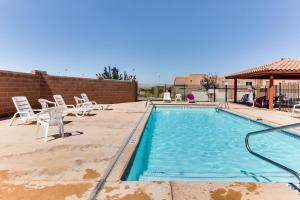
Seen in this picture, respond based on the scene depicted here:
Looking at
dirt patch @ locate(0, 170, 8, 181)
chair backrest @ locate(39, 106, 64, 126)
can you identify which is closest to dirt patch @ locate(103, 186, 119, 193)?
dirt patch @ locate(0, 170, 8, 181)

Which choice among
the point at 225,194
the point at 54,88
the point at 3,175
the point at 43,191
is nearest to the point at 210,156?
the point at 225,194

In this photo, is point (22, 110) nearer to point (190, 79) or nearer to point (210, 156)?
point (210, 156)

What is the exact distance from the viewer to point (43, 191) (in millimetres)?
3199

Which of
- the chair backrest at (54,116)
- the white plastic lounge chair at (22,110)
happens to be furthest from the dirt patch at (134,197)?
the white plastic lounge chair at (22,110)

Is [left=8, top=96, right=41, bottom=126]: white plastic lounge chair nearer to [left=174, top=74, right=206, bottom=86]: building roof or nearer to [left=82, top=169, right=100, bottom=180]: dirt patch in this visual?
[left=82, top=169, right=100, bottom=180]: dirt patch

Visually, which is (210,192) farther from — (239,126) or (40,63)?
(40,63)

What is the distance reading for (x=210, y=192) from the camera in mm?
3234

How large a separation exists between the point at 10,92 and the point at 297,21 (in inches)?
797

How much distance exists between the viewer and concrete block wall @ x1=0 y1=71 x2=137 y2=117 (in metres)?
11.1

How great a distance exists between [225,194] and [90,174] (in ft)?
6.03

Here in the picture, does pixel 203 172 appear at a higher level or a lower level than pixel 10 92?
lower

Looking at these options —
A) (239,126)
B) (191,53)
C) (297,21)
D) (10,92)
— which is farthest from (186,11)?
(10,92)

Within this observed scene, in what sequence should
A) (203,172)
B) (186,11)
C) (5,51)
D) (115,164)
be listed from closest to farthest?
(115,164) → (203,172) → (186,11) → (5,51)

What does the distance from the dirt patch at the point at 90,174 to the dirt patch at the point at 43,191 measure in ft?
0.89
